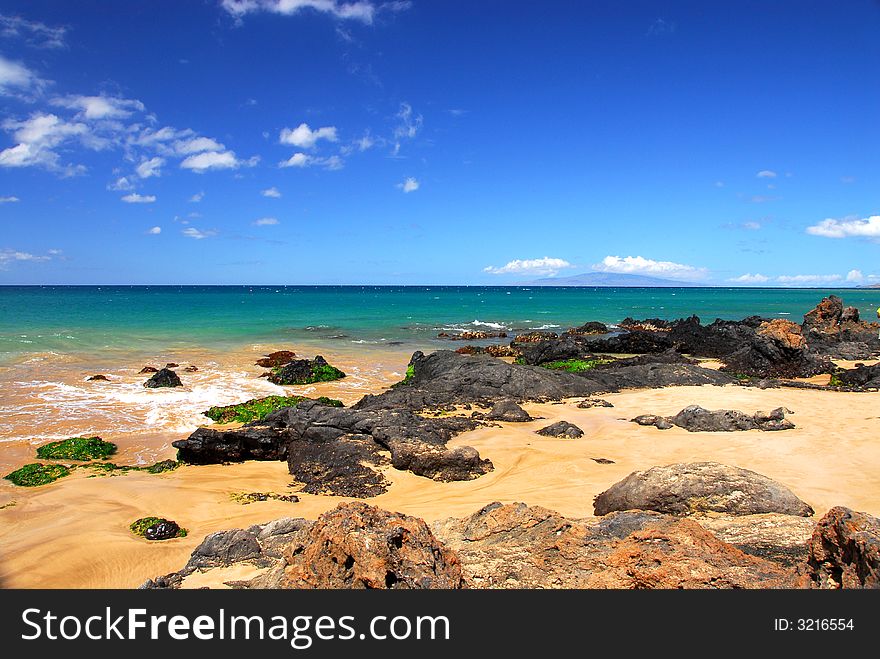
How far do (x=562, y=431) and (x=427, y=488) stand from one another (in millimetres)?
4600

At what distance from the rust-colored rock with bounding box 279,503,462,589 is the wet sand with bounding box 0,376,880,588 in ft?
3.90

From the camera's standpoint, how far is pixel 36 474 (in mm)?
10391

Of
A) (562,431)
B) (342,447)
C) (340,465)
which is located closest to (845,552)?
(340,465)

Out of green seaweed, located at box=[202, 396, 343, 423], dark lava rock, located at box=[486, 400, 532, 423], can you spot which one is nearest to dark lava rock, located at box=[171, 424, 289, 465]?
green seaweed, located at box=[202, 396, 343, 423]

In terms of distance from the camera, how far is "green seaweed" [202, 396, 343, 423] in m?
15.5

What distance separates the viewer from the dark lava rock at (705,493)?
6.57m

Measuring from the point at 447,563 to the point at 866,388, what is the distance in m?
20.5

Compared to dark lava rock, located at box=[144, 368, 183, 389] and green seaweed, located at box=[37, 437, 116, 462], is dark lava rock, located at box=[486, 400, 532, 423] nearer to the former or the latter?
green seaweed, located at box=[37, 437, 116, 462]

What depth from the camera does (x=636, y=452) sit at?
11.2 m

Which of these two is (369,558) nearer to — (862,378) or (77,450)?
(77,450)

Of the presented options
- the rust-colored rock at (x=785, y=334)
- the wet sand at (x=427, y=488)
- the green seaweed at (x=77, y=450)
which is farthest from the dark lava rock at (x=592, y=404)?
the green seaweed at (x=77, y=450)
